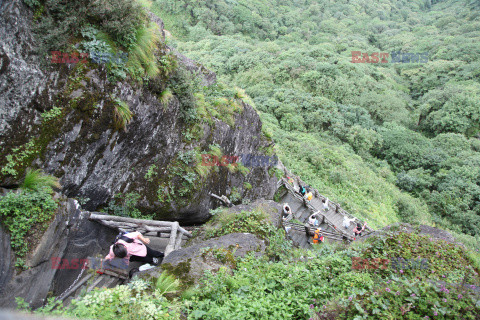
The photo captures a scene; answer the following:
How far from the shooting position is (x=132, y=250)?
19.1 feet

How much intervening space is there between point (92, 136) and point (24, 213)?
1906 mm

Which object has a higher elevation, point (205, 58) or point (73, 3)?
point (205, 58)

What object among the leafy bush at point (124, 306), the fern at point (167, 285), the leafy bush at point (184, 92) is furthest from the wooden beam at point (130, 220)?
the leafy bush at point (184, 92)

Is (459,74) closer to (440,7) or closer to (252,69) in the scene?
(252,69)

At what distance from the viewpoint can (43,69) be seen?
16.4 feet

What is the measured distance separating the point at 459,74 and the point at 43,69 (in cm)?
5975

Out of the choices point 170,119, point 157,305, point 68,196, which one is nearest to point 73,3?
point 170,119

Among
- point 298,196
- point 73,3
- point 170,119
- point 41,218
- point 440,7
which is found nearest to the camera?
point 41,218

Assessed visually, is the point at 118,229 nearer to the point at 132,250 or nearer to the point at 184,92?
the point at 132,250

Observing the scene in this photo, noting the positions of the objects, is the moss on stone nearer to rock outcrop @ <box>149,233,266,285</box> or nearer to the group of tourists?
rock outcrop @ <box>149,233,266,285</box>

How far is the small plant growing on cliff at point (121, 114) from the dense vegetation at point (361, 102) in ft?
59.5

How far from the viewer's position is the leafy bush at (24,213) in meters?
4.50

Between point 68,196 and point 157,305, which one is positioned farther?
point 68,196

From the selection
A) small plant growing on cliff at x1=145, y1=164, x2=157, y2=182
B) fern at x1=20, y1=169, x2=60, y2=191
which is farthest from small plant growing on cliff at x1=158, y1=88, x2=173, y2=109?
fern at x1=20, y1=169, x2=60, y2=191
